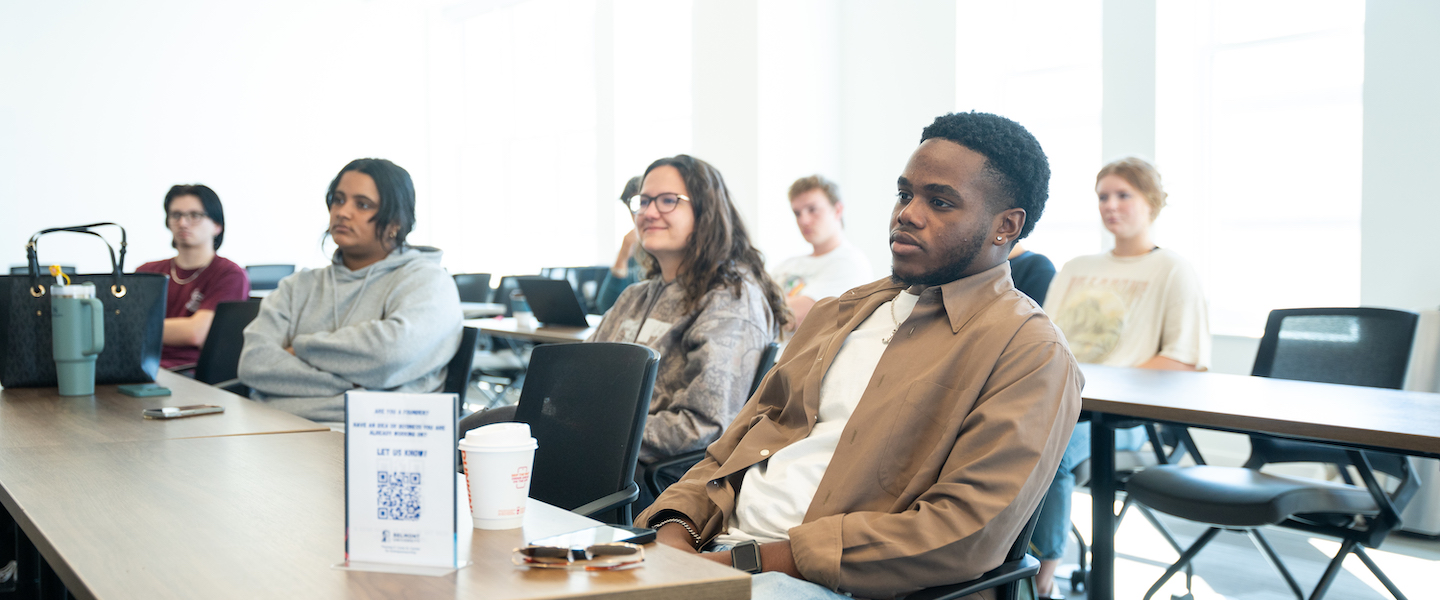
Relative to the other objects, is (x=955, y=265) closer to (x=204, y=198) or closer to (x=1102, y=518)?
(x=1102, y=518)

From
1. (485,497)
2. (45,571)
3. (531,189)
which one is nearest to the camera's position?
(485,497)

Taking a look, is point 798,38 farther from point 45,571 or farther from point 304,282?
point 45,571

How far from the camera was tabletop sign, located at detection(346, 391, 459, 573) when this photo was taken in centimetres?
93

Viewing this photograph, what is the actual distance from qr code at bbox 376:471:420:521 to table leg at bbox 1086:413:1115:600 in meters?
1.90

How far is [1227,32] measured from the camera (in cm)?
492

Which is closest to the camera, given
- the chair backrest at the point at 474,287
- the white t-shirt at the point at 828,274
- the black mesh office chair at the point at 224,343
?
the black mesh office chair at the point at 224,343

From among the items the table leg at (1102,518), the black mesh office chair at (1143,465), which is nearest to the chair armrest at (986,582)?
the table leg at (1102,518)

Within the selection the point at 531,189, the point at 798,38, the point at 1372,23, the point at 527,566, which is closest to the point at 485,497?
the point at 527,566

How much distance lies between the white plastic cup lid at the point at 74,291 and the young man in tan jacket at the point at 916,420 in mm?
1759

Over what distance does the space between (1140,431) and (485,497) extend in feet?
8.40

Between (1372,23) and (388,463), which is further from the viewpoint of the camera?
(1372,23)

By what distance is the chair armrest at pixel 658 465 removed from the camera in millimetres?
2102

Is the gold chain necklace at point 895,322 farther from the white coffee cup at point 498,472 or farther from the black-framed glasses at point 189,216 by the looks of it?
the black-framed glasses at point 189,216

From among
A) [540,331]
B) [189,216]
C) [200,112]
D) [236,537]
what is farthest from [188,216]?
[200,112]
